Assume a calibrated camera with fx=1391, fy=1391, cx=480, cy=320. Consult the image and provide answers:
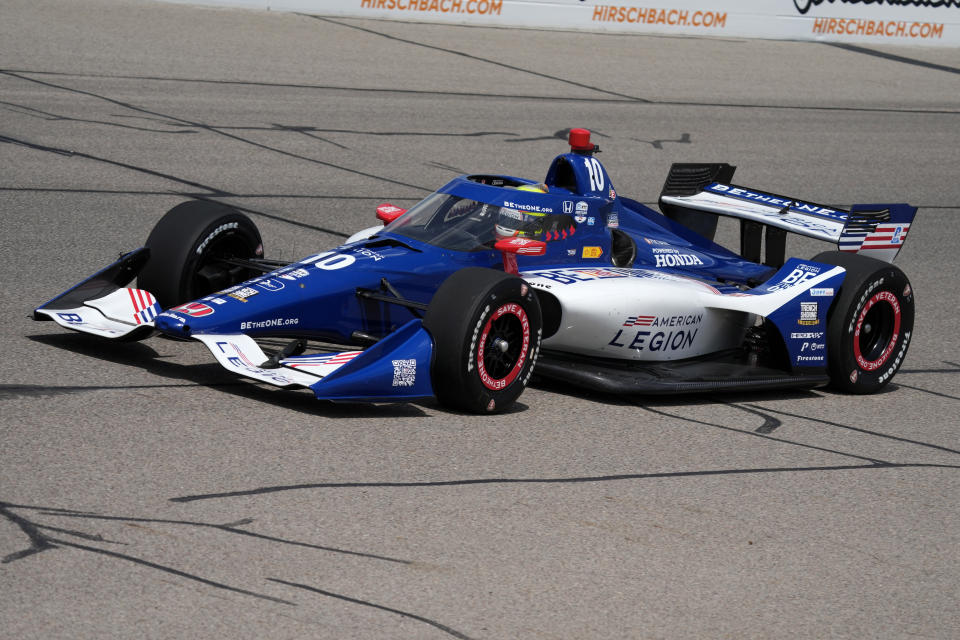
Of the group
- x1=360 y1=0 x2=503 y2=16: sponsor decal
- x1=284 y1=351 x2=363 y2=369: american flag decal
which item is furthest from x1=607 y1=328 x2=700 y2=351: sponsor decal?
x1=360 y1=0 x2=503 y2=16: sponsor decal

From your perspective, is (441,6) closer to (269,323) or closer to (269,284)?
(269,284)

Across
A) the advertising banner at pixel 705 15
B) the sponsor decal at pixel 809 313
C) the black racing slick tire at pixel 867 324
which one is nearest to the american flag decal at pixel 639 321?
the sponsor decal at pixel 809 313

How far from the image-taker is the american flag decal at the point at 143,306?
720 cm

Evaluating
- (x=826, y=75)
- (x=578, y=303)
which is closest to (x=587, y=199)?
(x=578, y=303)

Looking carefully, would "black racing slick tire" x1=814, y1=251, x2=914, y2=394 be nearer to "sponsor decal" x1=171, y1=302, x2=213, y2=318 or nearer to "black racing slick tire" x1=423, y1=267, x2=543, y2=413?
"black racing slick tire" x1=423, y1=267, x2=543, y2=413

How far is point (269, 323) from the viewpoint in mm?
7188

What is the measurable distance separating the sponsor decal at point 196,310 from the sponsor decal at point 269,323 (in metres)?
0.19

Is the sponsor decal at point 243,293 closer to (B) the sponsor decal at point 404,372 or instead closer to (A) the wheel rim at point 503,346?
(B) the sponsor decal at point 404,372

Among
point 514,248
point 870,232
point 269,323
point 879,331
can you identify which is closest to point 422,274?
point 514,248

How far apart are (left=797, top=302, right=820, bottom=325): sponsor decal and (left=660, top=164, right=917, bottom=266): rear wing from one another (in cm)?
81

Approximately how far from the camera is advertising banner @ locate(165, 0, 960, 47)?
22406 millimetres

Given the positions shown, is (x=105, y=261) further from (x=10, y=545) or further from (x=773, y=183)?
(x=773, y=183)

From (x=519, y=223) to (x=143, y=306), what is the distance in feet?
7.14

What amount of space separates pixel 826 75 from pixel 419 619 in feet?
64.5
